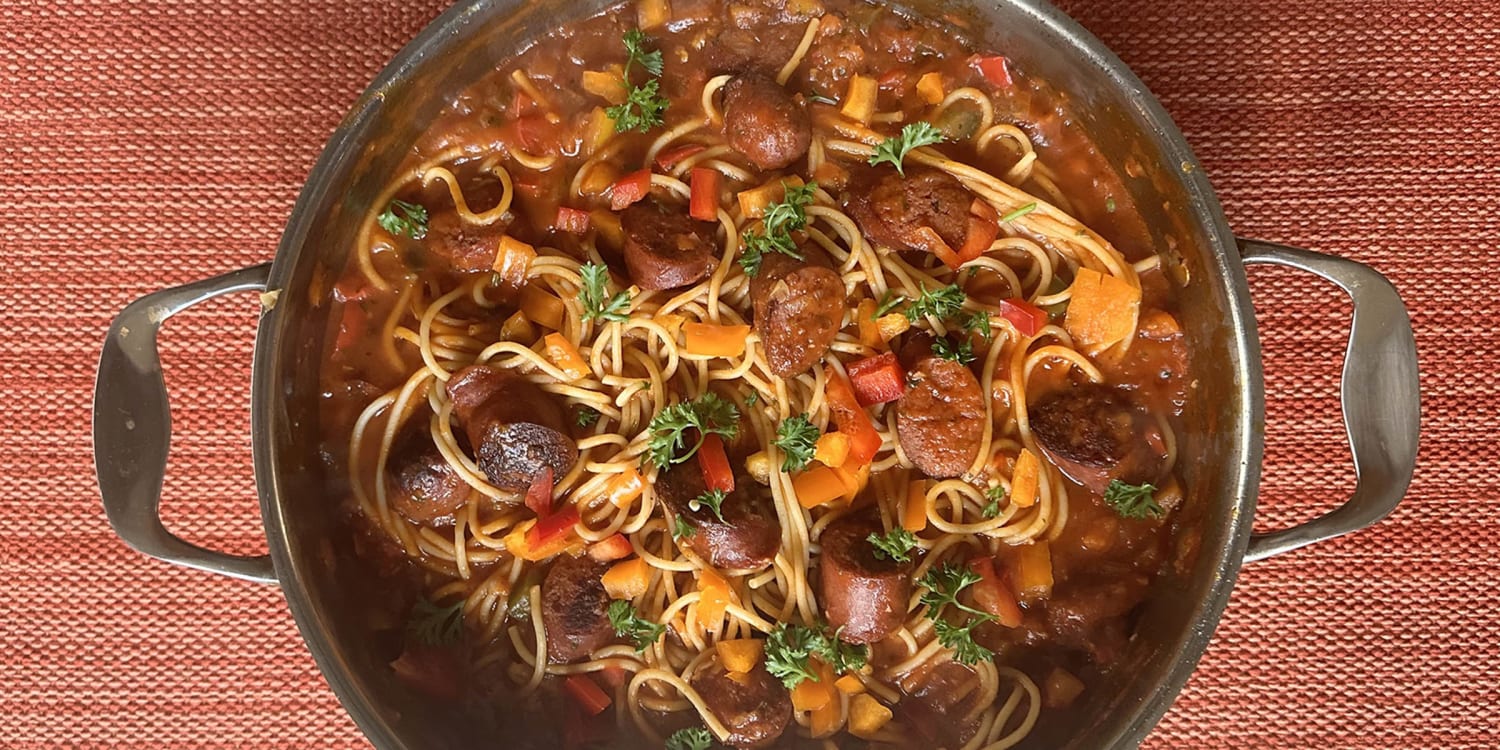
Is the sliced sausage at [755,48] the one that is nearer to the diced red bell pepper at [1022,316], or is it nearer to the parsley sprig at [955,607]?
the diced red bell pepper at [1022,316]

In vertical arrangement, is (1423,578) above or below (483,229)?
below

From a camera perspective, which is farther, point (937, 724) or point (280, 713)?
point (280, 713)

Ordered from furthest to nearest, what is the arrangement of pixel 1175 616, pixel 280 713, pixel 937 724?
pixel 280 713, pixel 937 724, pixel 1175 616

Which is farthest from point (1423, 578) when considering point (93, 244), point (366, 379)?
point (93, 244)

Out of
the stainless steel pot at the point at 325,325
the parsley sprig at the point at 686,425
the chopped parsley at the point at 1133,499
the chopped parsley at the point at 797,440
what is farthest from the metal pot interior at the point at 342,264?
the chopped parsley at the point at 797,440

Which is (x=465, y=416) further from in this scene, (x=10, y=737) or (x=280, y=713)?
(x=10, y=737)

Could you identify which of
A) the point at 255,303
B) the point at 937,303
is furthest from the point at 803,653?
the point at 255,303

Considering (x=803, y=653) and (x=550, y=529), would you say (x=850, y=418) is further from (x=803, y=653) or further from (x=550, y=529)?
(x=550, y=529)

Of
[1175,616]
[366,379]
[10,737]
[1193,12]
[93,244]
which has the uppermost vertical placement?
[1193,12]
